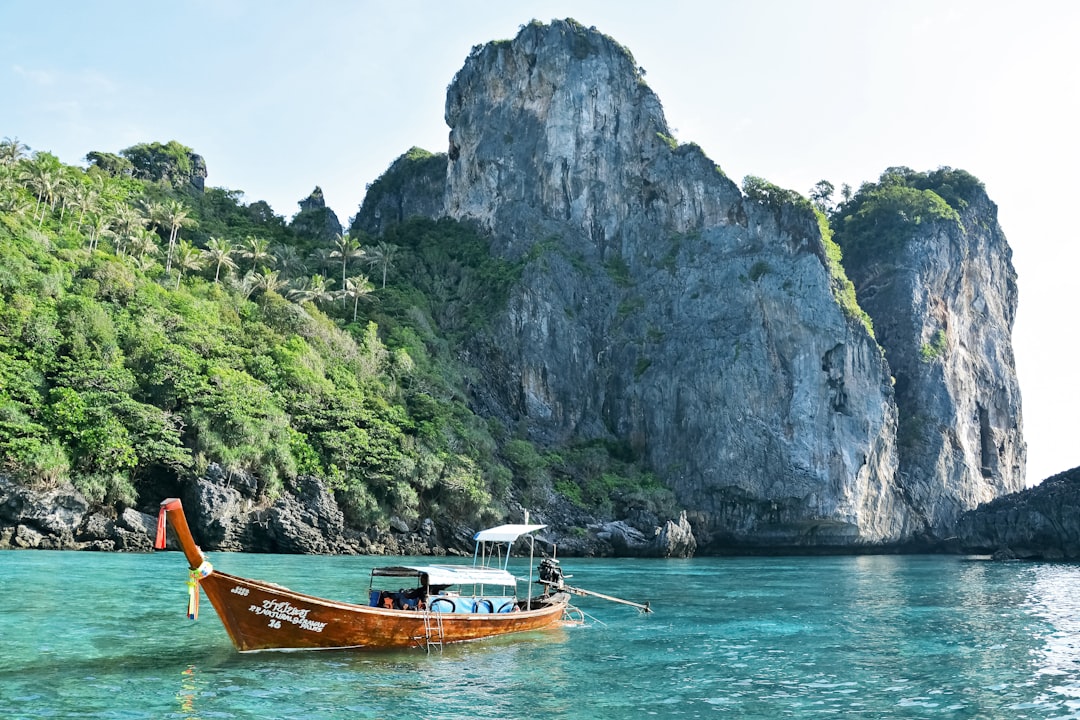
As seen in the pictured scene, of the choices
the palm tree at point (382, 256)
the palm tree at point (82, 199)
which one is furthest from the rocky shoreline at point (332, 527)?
the palm tree at point (382, 256)

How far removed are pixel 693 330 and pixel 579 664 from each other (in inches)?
2706

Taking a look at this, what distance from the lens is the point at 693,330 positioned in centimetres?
8500

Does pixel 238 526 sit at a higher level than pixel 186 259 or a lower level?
lower

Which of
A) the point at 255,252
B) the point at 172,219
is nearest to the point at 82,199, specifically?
the point at 172,219

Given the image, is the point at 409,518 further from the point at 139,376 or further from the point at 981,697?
the point at 981,697

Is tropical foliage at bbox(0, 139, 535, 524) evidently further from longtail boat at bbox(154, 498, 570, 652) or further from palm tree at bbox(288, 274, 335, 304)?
longtail boat at bbox(154, 498, 570, 652)

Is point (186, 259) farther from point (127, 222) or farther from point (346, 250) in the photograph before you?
point (346, 250)

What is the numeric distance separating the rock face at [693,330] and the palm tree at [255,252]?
22261mm

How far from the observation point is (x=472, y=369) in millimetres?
81688

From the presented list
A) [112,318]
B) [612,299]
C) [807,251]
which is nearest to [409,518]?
[112,318]

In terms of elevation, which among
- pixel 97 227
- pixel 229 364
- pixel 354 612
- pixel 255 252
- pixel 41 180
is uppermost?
pixel 41 180

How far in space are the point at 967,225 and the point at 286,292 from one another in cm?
8813

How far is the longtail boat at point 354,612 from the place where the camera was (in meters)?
16.8

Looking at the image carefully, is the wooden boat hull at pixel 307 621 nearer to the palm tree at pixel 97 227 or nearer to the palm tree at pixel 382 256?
the palm tree at pixel 97 227
